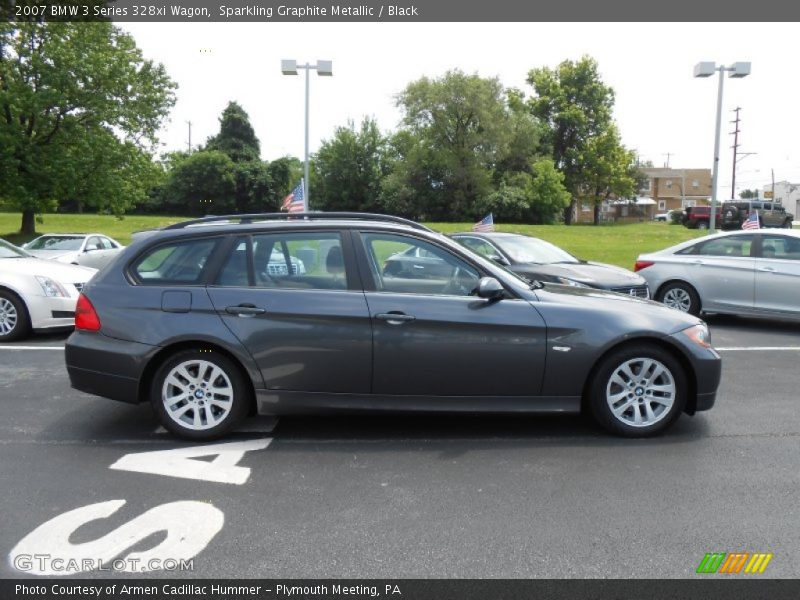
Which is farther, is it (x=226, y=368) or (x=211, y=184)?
(x=211, y=184)

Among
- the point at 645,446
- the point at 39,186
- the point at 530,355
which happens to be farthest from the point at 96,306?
the point at 39,186

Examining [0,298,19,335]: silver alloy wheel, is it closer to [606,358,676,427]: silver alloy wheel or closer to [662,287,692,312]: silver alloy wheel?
[606,358,676,427]: silver alloy wheel

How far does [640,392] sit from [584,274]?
4.70m

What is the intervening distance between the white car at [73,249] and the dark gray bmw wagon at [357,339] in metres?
12.3

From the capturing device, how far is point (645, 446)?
4621 millimetres

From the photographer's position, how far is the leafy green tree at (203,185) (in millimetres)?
62062

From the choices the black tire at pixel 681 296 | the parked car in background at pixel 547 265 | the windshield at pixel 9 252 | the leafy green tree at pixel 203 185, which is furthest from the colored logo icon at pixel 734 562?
the leafy green tree at pixel 203 185

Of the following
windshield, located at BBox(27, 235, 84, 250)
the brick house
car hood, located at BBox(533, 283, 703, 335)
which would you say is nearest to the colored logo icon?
car hood, located at BBox(533, 283, 703, 335)

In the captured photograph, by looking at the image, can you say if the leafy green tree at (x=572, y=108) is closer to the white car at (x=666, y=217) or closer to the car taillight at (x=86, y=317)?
the white car at (x=666, y=217)

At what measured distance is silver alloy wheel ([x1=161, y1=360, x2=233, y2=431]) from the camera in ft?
15.4

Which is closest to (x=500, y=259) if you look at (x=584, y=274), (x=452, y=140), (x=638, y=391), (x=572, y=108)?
(x=584, y=274)

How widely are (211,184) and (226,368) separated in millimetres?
61043
